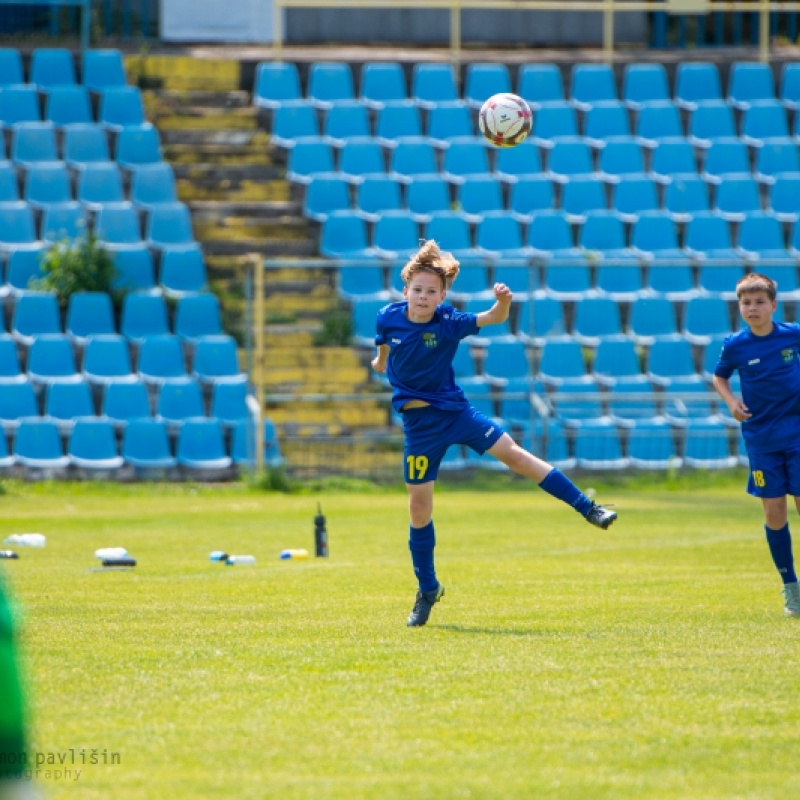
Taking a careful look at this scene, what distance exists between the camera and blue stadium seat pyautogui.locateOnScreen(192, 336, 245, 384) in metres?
19.7

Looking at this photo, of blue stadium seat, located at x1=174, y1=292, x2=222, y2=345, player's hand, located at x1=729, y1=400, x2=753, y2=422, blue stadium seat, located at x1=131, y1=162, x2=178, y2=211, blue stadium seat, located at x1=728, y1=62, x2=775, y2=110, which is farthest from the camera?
blue stadium seat, located at x1=728, y1=62, x2=775, y2=110

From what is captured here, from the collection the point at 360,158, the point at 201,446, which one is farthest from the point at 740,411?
the point at 360,158

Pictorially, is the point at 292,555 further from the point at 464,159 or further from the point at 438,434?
the point at 464,159

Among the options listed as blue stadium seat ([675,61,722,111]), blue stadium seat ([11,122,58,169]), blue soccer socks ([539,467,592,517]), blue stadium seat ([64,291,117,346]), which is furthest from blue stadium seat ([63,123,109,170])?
blue soccer socks ([539,467,592,517])

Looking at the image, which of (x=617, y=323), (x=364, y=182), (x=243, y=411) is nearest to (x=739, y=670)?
(x=243, y=411)

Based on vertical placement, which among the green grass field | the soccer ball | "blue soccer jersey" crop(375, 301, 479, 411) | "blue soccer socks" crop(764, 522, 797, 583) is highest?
the soccer ball

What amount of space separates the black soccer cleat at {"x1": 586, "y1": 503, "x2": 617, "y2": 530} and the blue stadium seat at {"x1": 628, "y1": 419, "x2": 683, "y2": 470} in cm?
1144

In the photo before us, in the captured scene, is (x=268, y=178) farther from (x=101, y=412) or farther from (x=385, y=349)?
(x=385, y=349)

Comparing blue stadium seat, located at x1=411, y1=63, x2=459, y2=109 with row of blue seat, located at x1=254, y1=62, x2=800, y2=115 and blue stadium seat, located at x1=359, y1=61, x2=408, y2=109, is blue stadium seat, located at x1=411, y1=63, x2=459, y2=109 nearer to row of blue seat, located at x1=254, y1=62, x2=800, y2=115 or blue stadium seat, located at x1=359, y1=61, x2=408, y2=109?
row of blue seat, located at x1=254, y1=62, x2=800, y2=115

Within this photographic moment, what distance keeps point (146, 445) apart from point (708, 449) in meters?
7.47

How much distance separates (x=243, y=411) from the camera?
1942cm

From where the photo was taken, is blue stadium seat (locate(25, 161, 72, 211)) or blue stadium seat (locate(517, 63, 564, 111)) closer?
blue stadium seat (locate(25, 161, 72, 211))

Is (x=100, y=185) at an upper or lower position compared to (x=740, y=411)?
upper

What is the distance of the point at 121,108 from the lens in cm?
2288
